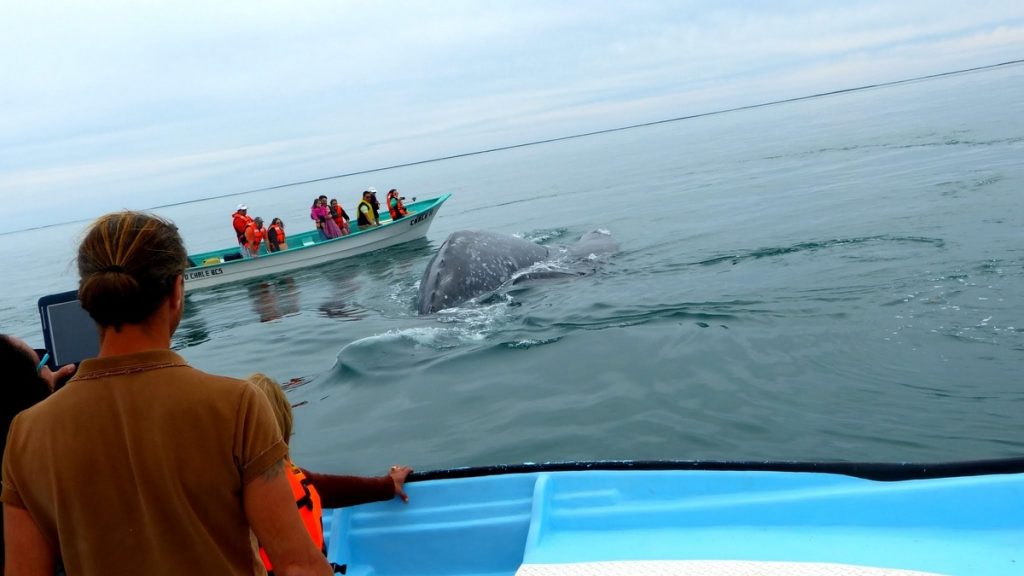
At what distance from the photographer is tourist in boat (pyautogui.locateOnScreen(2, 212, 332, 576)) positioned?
80.2 inches

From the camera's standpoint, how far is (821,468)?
3.76 meters

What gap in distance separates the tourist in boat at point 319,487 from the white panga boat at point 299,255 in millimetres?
17680

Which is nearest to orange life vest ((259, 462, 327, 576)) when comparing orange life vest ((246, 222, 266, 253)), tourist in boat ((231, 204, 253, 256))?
orange life vest ((246, 222, 266, 253))

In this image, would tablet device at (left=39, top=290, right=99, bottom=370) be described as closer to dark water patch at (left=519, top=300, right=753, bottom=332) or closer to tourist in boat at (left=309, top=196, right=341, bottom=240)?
dark water patch at (left=519, top=300, right=753, bottom=332)

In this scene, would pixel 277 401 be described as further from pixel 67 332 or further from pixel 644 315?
pixel 644 315

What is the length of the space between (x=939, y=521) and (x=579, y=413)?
4.15 metres

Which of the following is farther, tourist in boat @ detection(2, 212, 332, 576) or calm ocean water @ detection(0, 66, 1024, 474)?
calm ocean water @ detection(0, 66, 1024, 474)

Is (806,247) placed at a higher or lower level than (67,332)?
lower

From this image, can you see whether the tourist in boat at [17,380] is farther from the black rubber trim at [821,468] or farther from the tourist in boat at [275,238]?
the tourist in boat at [275,238]

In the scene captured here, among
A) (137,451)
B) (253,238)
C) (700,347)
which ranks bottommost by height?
(700,347)

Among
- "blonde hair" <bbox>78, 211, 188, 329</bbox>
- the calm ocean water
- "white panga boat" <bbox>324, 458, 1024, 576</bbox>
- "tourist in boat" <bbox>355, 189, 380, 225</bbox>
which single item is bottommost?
the calm ocean water

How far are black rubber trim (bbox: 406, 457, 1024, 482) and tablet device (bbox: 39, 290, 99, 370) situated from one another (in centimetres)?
182

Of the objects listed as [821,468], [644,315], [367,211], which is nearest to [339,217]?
[367,211]

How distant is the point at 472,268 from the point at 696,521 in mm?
9009
